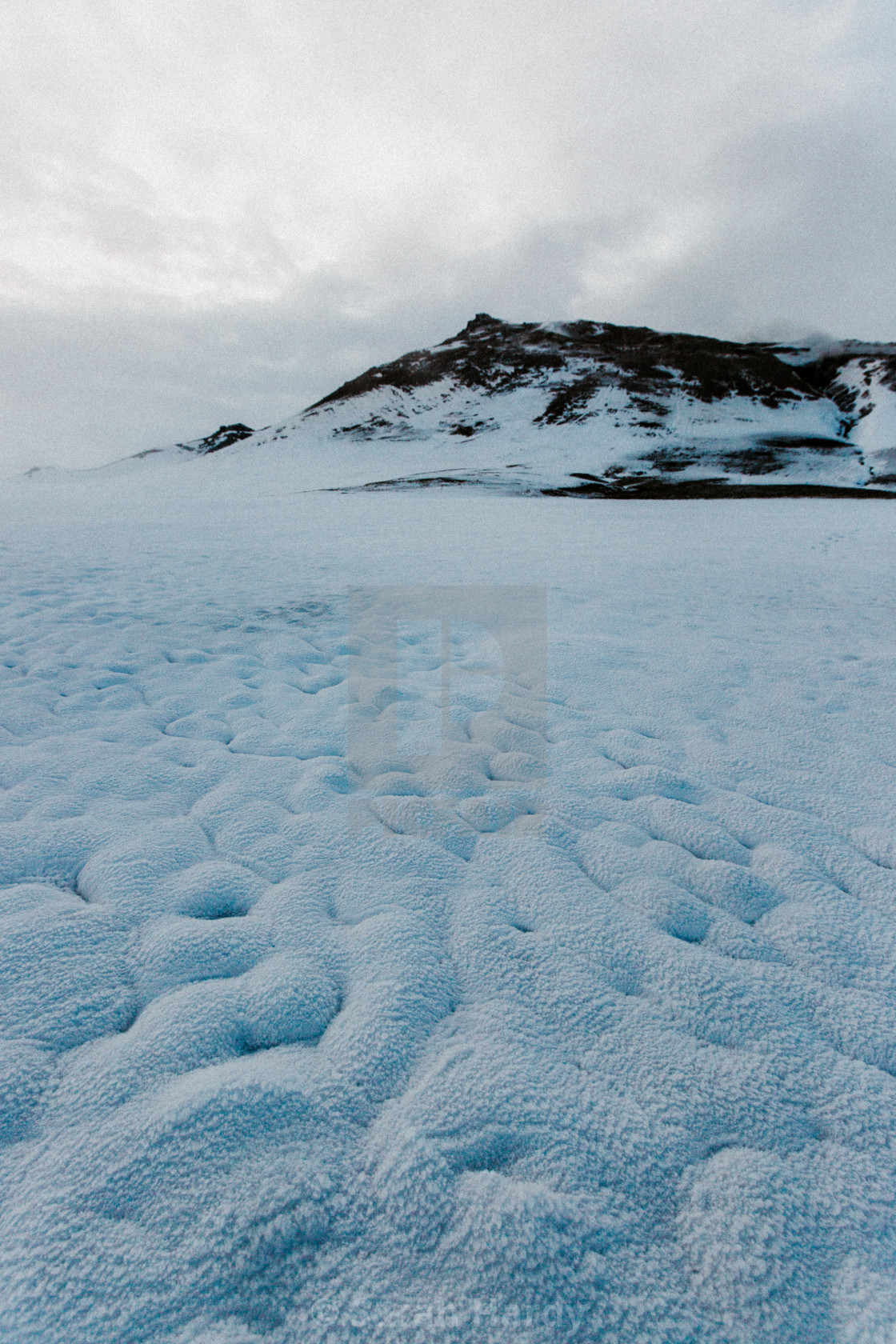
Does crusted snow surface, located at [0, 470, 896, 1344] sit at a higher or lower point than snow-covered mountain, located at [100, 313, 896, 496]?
lower

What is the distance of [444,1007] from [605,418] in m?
56.6

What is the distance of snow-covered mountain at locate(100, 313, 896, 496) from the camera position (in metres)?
37.4

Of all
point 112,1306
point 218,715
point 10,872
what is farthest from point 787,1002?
point 218,715

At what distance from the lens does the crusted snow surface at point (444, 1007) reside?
4.05 ft

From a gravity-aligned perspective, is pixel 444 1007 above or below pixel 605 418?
below

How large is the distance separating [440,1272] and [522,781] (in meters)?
2.20

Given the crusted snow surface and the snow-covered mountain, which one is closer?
the crusted snow surface

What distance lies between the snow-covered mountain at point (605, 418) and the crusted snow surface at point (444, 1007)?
86.7ft

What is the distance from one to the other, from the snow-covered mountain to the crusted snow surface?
26440mm

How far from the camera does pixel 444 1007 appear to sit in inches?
74.1

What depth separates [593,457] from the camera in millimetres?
42562

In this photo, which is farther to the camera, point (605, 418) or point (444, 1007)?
point (605, 418)

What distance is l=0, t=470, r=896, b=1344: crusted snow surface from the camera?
4.05 feet

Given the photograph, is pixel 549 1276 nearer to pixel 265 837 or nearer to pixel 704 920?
pixel 704 920
